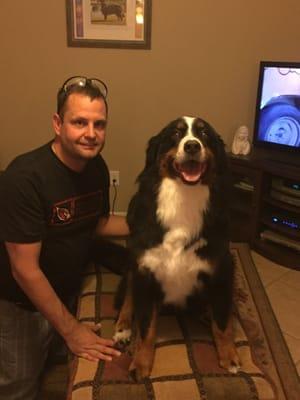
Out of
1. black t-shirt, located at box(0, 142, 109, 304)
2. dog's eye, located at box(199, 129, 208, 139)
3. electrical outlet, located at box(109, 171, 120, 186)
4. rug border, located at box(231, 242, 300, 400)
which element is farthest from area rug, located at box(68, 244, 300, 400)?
electrical outlet, located at box(109, 171, 120, 186)

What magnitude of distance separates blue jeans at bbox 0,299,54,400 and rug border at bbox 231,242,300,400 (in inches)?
36.8

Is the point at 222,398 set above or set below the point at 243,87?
below

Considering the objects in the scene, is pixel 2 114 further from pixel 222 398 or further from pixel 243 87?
pixel 222 398

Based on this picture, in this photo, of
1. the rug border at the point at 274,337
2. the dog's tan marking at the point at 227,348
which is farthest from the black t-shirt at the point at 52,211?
the rug border at the point at 274,337

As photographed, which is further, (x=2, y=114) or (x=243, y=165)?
(x=2, y=114)

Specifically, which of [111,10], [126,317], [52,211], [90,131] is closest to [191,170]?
[90,131]

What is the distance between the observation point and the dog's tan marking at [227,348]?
135 cm

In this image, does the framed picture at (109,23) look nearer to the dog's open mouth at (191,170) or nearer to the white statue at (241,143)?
the white statue at (241,143)

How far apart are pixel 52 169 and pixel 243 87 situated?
1.77 m

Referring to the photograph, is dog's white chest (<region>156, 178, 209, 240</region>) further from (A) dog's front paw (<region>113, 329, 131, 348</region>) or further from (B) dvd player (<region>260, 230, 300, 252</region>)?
(B) dvd player (<region>260, 230, 300, 252</region>)

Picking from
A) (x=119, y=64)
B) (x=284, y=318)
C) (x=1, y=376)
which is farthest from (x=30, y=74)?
(x=284, y=318)

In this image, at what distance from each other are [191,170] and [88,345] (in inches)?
28.0

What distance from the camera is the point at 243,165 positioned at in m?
2.44

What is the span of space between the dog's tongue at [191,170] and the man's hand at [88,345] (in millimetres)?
652
